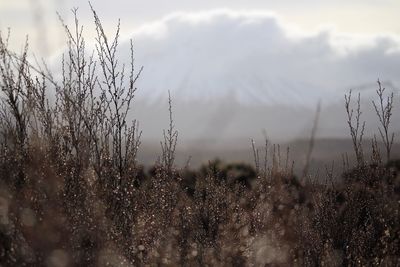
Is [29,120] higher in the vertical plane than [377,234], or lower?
higher

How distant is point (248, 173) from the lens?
21.6m

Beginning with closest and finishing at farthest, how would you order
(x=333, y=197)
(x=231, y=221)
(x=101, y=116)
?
1. (x=101, y=116)
2. (x=333, y=197)
3. (x=231, y=221)

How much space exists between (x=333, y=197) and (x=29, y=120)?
11.8ft

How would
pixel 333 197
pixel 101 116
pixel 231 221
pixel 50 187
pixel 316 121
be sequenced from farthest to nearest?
pixel 231 221, pixel 333 197, pixel 101 116, pixel 50 187, pixel 316 121

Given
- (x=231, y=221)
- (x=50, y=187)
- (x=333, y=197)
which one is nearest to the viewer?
(x=50, y=187)

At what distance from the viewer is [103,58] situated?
21.3 ft

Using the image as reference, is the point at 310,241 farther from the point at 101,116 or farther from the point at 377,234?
the point at 101,116

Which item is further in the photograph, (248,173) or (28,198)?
(248,173)

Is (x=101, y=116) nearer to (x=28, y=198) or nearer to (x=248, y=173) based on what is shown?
(x=28, y=198)

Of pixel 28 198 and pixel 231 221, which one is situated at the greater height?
pixel 28 198

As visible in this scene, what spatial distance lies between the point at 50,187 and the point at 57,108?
4.56 ft

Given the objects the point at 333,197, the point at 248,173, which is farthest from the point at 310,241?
the point at 248,173

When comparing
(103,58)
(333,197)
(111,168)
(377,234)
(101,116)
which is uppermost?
(103,58)

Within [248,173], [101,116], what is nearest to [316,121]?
[101,116]
